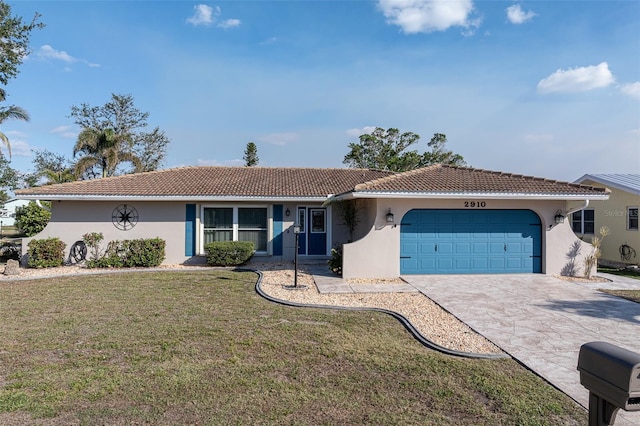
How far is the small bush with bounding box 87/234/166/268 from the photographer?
13898 mm

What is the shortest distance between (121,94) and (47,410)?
3884 cm

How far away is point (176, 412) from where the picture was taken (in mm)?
3820

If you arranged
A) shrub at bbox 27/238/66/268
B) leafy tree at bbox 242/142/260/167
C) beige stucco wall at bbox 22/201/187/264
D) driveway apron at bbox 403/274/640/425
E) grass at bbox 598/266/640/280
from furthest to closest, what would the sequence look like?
leafy tree at bbox 242/142/260/167
beige stucco wall at bbox 22/201/187/264
grass at bbox 598/266/640/280
shrub at bbox 27/238/66/268
driveway apron at bbox 403/274/640/425

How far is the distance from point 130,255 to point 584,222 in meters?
20.4

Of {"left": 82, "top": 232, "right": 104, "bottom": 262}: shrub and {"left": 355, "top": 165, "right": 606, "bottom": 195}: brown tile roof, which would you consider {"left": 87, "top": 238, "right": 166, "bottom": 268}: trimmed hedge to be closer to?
{"left": 82, "top": 232, "right": 104, "bottom": 262}: shrub

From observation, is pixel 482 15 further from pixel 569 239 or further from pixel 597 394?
pixel 597 394

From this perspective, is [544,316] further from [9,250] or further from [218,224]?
[9,250]

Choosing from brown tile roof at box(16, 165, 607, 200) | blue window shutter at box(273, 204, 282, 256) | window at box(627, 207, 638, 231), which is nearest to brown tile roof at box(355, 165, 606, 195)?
brown tile roof at box(16, 165, 607, 200)

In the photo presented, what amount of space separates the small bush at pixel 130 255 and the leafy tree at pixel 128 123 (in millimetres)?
23865

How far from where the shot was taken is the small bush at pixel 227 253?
14.2 m

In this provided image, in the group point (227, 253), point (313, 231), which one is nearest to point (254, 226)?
point (227, 253)

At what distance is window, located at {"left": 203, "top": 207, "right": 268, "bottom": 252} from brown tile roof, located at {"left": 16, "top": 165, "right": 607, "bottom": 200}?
851mm

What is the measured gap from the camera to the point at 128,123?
3700 cm

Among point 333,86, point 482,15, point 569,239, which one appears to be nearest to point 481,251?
point 569,239
